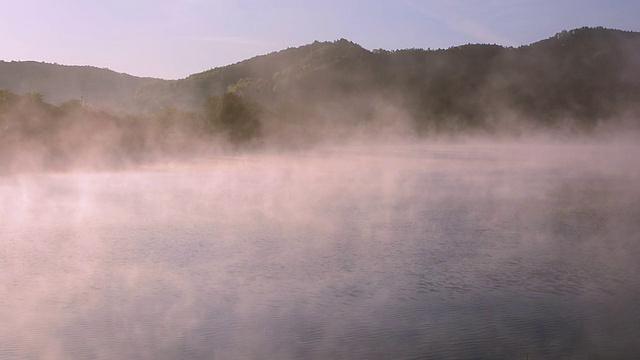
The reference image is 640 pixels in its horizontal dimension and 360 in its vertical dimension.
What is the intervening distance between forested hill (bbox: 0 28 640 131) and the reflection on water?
102 meters

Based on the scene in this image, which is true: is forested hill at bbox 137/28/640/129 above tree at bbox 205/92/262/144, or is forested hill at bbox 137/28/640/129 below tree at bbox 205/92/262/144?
above

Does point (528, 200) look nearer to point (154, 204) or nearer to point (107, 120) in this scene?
point (154, 204)

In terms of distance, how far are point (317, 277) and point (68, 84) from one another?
138 metres

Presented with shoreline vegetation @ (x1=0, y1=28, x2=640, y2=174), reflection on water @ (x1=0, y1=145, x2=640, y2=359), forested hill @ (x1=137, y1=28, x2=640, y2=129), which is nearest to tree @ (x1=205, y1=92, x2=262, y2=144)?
shoreline vegetation @ (x1=0, y1=28, x2=640, y2=174)

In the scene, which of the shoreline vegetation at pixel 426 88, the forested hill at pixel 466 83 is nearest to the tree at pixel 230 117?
the shoreline vegetation at pixel 426 88

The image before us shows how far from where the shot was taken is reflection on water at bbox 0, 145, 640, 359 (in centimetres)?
1029

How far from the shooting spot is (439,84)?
138625 mm

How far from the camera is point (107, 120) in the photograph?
7269cm

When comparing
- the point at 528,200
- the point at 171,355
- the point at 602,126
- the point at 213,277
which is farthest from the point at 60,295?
the point at 602,126

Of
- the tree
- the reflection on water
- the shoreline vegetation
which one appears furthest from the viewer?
the shoreline vegetation

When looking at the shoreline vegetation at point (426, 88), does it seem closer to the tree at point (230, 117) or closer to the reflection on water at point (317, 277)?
the tree at point (230, 117)

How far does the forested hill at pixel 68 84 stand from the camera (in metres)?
135

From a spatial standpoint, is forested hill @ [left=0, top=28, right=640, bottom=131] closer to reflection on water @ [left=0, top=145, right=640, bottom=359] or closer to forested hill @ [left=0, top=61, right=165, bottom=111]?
forested hill @ [left=0, top=61, right=165, bottom=111]

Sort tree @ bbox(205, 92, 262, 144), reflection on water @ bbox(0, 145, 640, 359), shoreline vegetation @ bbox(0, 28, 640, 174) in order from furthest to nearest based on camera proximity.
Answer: shoreline vegetation @ bbox(0, 28, 640, 174), tree @ bbox(205, 92, 262, 144), reflection on water @ bbox(0, 145, 640, 359)
